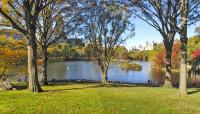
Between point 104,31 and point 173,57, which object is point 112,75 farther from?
point 104,31

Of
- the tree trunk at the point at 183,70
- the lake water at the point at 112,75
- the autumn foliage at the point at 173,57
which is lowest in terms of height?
the lake water at the point at 112,75

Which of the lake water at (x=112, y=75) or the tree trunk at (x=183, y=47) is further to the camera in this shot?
the lake water at (x=112, y=75)

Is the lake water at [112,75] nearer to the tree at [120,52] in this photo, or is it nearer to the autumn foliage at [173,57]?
the tree at [120,52]

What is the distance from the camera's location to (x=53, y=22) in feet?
113

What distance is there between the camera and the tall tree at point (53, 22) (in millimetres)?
32812

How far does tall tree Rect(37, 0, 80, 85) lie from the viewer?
3281 centimetres

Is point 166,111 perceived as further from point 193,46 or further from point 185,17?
point 193,46

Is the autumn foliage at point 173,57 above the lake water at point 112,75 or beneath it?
above

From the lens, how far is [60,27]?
1356 inches

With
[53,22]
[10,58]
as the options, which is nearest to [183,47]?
[53,22]

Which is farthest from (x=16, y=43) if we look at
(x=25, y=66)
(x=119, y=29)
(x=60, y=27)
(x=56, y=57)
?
(x=56, y=57)

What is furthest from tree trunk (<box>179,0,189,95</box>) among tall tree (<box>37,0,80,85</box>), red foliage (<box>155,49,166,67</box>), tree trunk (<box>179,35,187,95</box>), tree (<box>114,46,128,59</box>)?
red foliage (<box>155,49,166,67</box>)

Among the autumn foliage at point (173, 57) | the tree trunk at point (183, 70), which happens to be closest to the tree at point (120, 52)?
the autumn foliage at point (173, 57)

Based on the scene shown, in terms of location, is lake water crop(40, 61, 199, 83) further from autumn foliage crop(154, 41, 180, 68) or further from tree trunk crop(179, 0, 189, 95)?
tree trunk crop(179, 0, 189, 95)
